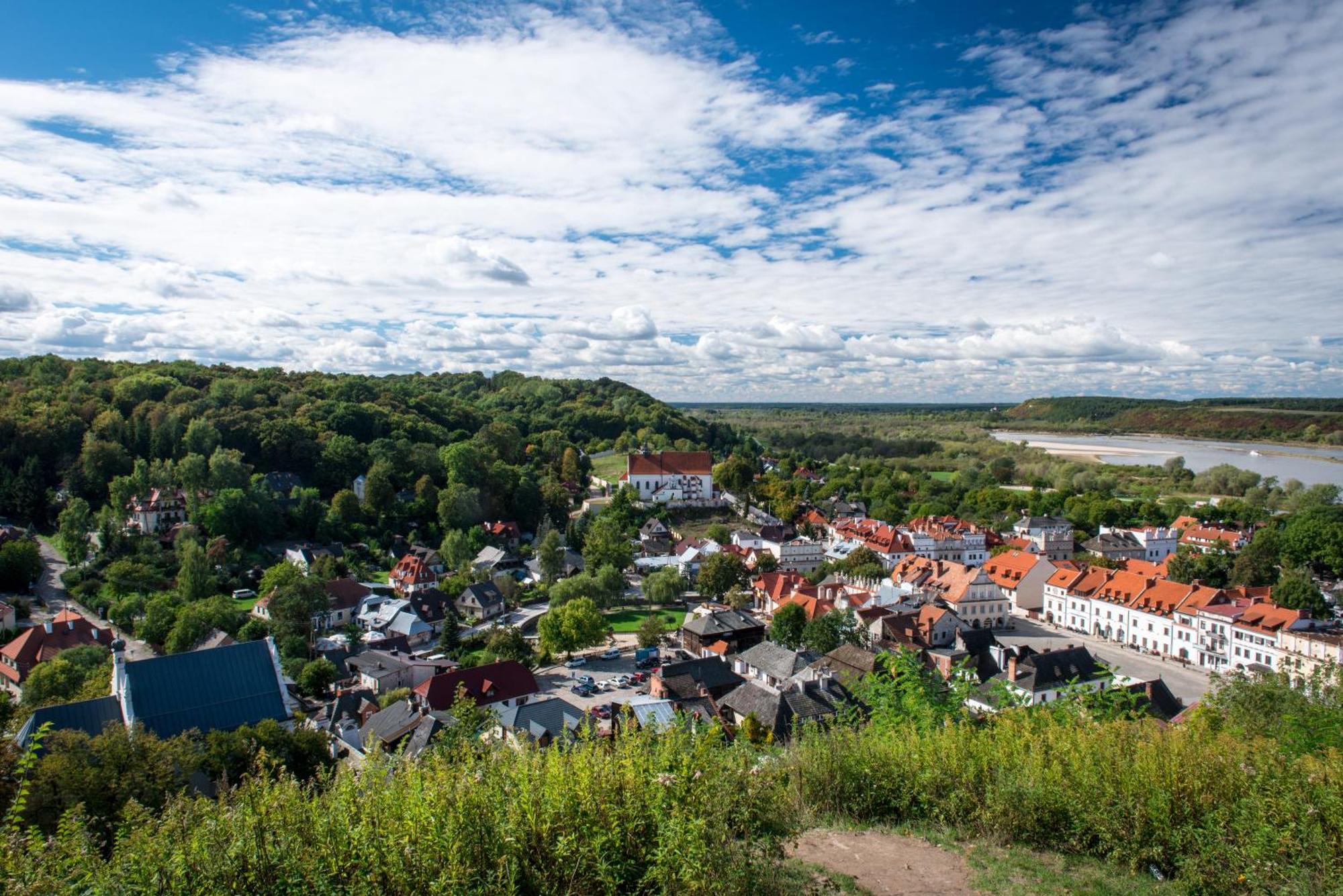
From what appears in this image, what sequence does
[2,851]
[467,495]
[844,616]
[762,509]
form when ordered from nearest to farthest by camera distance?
[2,851] < [844,616] < [467,495] < [762,509]

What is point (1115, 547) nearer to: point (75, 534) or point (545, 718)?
point (545, 718)

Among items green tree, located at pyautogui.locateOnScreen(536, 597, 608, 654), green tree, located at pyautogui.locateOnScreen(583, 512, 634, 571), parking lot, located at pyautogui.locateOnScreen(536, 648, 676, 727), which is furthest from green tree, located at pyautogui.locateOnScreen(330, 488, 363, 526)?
parking lot, located at pyautogui.locateOnScreen(536, 648, 676, 727)

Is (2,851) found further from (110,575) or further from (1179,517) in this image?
(1179,517)

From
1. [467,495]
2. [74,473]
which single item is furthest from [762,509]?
[74,473]

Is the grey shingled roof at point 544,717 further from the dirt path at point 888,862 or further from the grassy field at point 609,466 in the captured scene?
the grassy field at point 609,466

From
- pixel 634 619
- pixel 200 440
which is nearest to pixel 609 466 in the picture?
pixel 200 440

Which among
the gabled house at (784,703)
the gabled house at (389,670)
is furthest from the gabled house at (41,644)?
the gabled house at (784,703)

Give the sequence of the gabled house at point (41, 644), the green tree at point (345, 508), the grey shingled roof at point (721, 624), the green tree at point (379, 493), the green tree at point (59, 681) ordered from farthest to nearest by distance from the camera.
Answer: the green tree at point (379, 493) → the green tree at point (345, 508) → the grey shingled roof at point (721, 624) → the gabled house at point (41, 644) → the green tree at point (59, 681)
